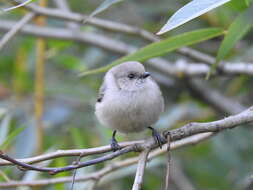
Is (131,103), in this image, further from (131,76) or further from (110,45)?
(110,45)

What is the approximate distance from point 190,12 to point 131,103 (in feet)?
3.60

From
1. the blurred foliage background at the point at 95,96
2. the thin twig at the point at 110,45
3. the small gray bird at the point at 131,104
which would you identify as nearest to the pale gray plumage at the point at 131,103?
the small gray bird at the point at 131,104

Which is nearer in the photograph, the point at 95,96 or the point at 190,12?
the point at 190,12

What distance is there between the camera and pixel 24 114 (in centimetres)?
425

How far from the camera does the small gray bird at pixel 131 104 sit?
2.81 m

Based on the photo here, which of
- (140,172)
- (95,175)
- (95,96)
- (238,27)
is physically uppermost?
(95,96)

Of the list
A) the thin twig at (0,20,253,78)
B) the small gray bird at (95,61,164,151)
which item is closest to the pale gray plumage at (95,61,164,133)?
the small gray bird at (95,61,164,151)

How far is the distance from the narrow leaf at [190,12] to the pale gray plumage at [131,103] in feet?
3.38

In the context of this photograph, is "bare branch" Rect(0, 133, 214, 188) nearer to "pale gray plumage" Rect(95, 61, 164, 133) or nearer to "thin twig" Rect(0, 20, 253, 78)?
"pale gray plumage" Rect(95, 61, 164, 133)

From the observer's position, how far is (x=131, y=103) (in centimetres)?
285

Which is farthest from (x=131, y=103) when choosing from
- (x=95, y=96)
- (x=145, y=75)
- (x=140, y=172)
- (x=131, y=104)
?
(x=95, y=96)

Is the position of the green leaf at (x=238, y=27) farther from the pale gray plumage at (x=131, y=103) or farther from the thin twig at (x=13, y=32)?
the thin twig at (x=13, y=32)

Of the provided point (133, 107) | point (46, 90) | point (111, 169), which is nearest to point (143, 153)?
point (111, 169)

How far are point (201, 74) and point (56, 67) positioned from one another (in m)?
1.81
